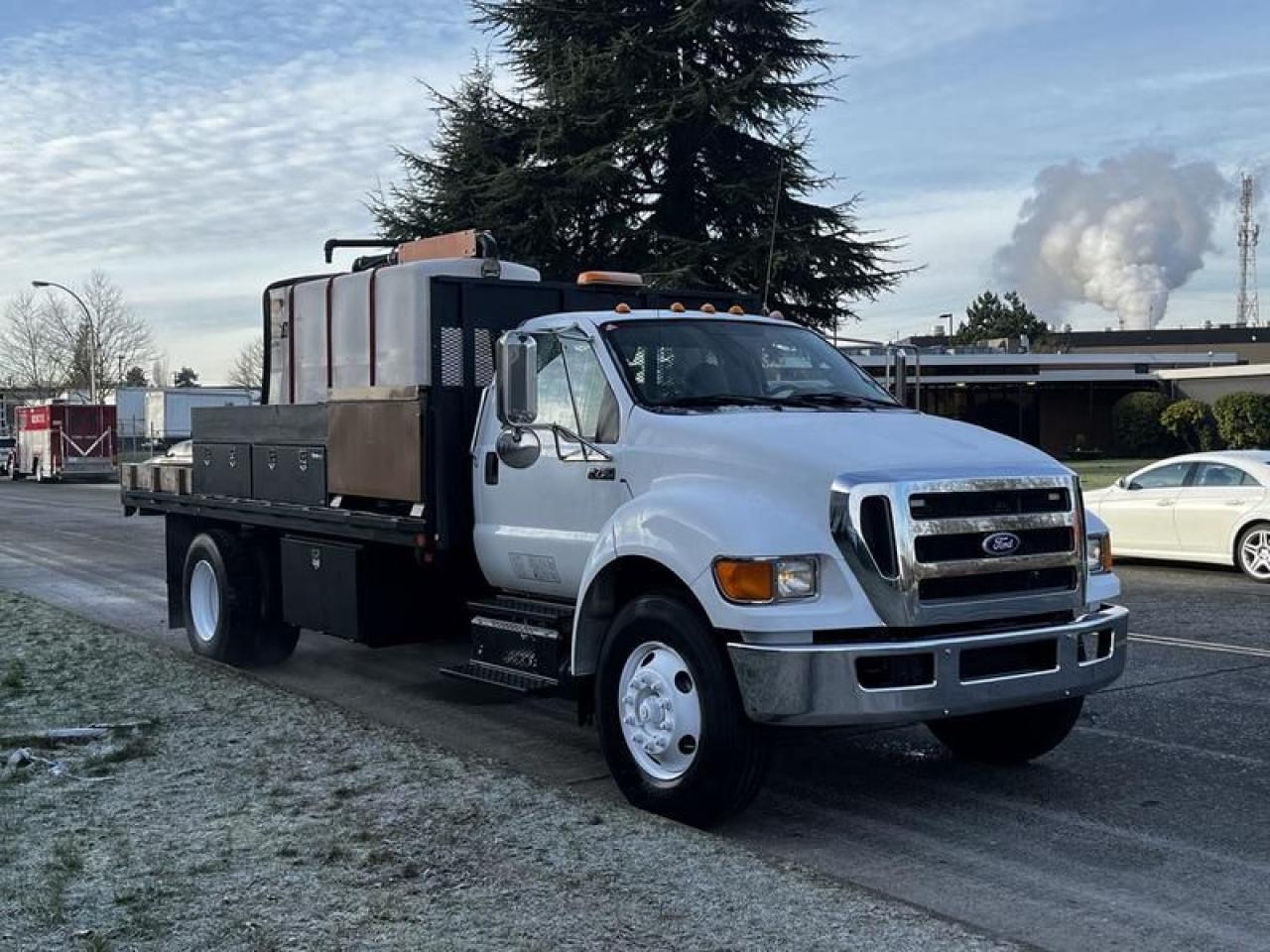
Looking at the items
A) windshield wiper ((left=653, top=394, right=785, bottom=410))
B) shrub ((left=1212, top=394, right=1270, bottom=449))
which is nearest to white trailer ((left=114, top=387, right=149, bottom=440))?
shrub ((left=1212, top=394, right=1270, bottom=449))

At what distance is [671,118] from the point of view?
27047 millimetres

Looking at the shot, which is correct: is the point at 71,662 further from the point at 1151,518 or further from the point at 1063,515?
the point at 1151,518

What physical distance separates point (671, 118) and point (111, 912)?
77.8ft

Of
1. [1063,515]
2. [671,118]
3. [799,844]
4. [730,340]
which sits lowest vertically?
[799,844]

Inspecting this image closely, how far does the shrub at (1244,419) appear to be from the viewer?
36.9 metres

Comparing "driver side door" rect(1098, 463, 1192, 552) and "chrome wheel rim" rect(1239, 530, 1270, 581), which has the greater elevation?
"driver side door" rect(1098, 463, 1192, 552)

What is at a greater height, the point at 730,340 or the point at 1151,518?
the point at 730,340

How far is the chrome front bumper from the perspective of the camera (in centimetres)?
566

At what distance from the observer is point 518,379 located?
697cm

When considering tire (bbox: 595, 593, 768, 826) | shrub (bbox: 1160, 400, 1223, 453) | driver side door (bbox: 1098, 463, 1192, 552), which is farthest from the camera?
shrub (bbox: 1160, 400, 1223, 453)

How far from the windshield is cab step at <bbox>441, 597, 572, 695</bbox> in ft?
4.05

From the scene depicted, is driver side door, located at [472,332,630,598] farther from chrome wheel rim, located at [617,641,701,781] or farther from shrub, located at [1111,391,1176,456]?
shrub, located at [1111,391,1176,456]

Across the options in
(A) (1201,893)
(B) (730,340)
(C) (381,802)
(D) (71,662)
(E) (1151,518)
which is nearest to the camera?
(A) (1201,893)

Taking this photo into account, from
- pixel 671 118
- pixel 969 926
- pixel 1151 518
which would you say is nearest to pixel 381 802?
pixel 969 926
